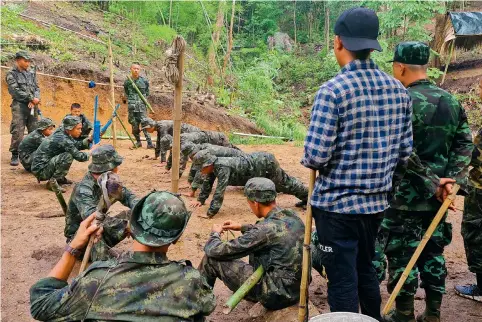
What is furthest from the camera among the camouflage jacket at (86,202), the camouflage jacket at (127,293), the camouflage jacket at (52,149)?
the camouflage jacket at (52,149)

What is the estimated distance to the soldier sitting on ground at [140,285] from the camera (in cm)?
204

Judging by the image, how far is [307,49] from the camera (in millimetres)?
27359

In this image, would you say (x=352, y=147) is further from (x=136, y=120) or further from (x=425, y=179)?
(x=136, y=120)

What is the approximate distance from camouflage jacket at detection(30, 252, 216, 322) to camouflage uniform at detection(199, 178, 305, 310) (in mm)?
1276

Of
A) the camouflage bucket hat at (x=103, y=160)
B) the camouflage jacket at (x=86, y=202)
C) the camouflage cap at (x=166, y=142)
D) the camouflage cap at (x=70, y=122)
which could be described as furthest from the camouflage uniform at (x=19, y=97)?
the camouflage bucket hat at (x=103, y=160)

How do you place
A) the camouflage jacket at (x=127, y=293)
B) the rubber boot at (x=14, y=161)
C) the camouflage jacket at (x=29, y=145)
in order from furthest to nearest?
the rubber boot at (x=14, y=161), the camouflage jacket at (x=29, y=145), the camouflage jacket at (x=127, y=293)

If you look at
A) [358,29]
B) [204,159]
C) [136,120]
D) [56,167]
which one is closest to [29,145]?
[56,167]

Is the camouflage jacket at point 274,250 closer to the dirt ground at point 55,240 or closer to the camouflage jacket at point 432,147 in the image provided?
the dirt ground at point 55,240

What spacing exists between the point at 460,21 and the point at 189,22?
1267cm

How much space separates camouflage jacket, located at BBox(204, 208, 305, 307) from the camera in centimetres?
347

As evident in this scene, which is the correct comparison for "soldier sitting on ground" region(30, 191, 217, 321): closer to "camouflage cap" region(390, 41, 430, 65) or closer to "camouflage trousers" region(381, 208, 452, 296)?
"camouflage trousers" region(381, 208, 452, 296)

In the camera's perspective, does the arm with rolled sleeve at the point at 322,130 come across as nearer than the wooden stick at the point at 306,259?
Yes

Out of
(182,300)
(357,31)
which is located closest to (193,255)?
(182,300)

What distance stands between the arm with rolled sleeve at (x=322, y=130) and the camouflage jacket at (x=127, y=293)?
3.03 feet
